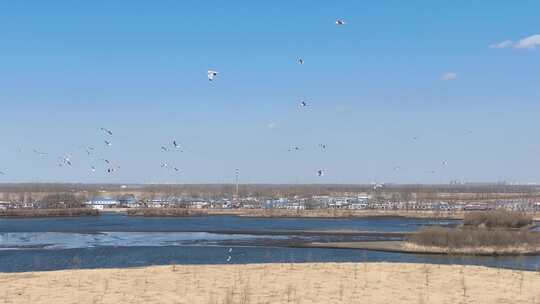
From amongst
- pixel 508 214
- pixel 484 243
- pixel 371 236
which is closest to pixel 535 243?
pixel 484 243

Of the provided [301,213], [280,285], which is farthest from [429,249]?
[301,213]

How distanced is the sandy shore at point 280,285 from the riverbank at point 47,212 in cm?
13766

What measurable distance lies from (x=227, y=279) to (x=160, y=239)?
58.7m

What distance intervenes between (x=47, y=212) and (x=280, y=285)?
486 feet

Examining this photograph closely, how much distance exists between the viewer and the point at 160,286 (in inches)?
888

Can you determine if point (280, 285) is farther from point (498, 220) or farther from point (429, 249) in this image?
point (498, 220)

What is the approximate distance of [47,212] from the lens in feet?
530

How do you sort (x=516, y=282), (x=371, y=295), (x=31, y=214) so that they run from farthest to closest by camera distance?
(x=31, y=214)
(x=516, y=282)
(x=371, y=295)

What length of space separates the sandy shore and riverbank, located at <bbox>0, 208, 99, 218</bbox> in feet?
452

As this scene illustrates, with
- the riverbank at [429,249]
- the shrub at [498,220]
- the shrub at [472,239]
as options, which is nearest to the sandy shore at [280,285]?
the riverbank at [429,249]

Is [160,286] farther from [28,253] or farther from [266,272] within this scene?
[28,253]

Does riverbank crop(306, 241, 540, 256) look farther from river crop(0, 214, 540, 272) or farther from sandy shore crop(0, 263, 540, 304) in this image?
sandy shore crop(0, 263, 540, 304)

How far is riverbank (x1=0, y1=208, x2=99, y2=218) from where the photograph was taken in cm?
15588

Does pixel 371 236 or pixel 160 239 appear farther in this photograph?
pixel 371 236
